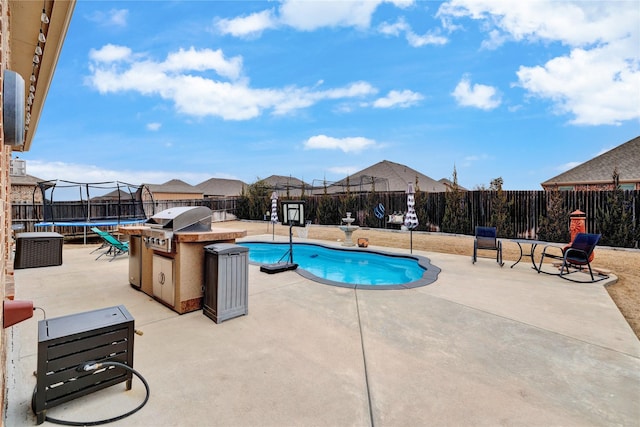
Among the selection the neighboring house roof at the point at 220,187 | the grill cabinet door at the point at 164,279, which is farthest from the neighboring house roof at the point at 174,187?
the grill cabinet door at the point at 164,279

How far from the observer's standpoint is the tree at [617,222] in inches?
348

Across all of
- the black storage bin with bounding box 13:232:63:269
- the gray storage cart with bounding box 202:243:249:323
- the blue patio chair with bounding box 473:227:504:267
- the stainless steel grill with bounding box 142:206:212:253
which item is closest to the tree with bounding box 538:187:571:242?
the blue patio chair with bounding box 473:227:504:267

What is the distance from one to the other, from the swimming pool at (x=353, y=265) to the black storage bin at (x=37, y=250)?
4.08 metres

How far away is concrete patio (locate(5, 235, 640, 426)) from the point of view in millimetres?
1899

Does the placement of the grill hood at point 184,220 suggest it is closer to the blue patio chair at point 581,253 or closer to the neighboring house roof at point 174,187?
the blue patio chair at point 581,253

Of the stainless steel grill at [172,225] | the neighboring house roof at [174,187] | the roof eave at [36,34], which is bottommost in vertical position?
the stainless steel grill at [172,225]

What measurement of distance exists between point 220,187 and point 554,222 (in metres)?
44.1

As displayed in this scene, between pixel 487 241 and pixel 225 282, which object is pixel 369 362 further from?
pixel 487 241

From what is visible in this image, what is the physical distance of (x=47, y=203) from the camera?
10.4 m

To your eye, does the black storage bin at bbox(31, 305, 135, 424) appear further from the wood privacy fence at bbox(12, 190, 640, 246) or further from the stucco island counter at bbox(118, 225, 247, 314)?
the wood privacy fence at bbox(12, 190, 640, 246)

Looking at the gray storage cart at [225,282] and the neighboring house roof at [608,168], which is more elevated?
the neighboring house roof at [608,168]

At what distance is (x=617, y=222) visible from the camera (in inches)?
356

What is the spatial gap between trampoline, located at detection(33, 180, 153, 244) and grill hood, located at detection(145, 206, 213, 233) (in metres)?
8.13

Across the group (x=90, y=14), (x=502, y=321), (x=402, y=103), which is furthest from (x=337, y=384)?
(x=402, y=103)
